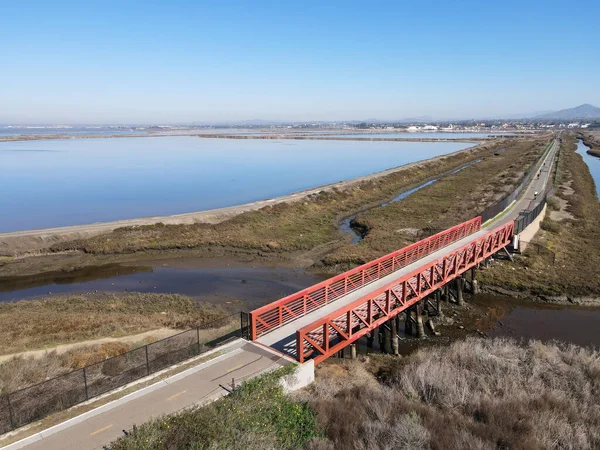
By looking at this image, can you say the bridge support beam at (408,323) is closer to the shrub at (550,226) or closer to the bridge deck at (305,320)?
the bridge deck at (305,320)

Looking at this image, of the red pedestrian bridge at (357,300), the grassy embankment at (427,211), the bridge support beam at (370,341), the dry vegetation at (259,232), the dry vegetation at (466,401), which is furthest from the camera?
the dry vegetation at (259,232)

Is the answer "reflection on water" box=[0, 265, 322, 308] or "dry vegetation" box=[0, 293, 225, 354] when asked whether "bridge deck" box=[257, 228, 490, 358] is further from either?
"reflection on water" box=[0, 265, 322, 308]

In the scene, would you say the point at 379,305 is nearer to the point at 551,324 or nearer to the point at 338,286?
the point at 338,286

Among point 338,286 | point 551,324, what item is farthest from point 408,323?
point 551,324

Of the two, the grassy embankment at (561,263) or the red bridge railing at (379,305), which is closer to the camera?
the red bridge railing at (379,305)

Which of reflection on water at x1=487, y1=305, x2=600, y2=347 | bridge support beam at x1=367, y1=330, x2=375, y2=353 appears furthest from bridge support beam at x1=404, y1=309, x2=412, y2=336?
reflection on water at x1=487, y1=305, x2=600, y2=347

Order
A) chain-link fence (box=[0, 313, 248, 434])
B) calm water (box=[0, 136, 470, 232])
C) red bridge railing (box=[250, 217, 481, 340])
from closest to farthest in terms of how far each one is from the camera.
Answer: chain-link fence (box=[0, 313, 248, 434]) < red bridge railing (box=[250, 217, 481, 340]) < calm water (box=[0, 136, 470, 232])

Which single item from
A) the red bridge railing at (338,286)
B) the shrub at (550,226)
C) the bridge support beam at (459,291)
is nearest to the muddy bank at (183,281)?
the red bridge railing at (338,286)
